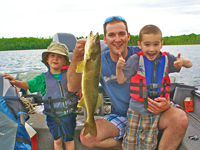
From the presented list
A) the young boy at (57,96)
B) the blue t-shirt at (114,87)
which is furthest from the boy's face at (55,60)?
the blue t-shirt at (114,87)

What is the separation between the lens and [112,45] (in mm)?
2633

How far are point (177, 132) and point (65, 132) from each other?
1687mm

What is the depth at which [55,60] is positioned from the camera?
9.02 ft

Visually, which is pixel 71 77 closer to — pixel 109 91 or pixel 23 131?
pixel 109 91

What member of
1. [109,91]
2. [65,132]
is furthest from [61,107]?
[109,91]

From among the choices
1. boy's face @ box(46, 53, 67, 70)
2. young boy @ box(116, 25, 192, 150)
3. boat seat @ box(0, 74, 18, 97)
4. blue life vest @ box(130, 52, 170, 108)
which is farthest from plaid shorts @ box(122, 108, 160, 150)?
boat seat @ box(0, 74, 18, 97)

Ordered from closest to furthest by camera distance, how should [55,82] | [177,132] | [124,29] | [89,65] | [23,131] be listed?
[89,65] < [177,132] < [23,131] < [124,29] < [55,82]

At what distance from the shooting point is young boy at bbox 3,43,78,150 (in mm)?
2727

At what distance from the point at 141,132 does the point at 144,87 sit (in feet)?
2.21

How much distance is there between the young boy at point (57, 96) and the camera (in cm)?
273

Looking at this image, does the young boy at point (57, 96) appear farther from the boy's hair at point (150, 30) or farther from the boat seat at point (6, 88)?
the boy's hair at point (150, 30)

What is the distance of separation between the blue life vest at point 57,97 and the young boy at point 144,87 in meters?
0.94

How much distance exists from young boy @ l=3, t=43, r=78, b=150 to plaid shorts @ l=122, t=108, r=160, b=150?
3.07 ft

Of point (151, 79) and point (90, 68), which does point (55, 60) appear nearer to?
point (90, 68)
